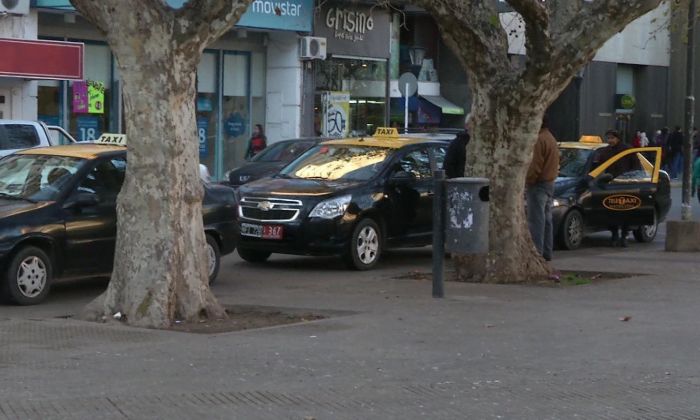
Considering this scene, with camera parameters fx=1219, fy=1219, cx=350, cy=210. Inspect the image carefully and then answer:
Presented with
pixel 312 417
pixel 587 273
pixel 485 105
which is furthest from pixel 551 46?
pixel 312 417

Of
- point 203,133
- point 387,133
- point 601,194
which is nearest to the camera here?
point 387,133

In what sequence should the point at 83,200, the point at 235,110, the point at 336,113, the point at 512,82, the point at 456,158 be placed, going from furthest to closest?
the point at 336,113
the point at 235,110
the point at 456,158
the point at 512,82
the point at 83,200

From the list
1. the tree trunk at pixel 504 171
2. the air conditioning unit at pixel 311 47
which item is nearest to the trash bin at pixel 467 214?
the tree trunk at pixel 504 171

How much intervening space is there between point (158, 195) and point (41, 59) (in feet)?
53.6

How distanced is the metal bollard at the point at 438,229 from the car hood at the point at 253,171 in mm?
11557

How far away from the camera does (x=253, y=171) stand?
24172mm

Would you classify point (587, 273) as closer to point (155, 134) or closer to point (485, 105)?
point (485, 105)

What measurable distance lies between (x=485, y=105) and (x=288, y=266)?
13.1 feet

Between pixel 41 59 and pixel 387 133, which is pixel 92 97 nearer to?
pixel 41 59

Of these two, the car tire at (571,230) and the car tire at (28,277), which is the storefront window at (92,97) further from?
the car tire at (28,277)

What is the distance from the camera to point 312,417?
286 inches

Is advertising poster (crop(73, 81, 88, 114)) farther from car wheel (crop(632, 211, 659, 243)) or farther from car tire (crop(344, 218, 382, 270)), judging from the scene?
car tire (crop(344, 218, 382, 270))

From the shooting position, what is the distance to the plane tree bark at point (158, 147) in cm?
1050

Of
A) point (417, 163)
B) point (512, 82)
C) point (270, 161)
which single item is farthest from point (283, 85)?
point (512, 82)
